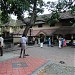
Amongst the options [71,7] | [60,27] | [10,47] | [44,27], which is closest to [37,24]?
[44,27]

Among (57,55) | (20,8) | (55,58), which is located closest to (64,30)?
(20,8)

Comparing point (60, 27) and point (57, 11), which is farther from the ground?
point (57, 11)

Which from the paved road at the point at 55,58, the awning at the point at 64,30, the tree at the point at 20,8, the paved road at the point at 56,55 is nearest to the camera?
the paved road at the point at 55,58

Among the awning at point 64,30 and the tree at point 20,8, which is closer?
the tree at point 20,8

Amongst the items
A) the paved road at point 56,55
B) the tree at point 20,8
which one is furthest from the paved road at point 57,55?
the tree at point 20,8

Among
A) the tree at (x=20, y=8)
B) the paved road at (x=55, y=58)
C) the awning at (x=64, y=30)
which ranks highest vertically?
the tree at (x=20, y=8)

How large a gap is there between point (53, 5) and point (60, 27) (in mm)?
5998

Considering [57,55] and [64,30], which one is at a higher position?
[64,30]

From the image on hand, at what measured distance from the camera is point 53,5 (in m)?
29.5

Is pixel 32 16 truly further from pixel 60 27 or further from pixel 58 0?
pixel 60 27

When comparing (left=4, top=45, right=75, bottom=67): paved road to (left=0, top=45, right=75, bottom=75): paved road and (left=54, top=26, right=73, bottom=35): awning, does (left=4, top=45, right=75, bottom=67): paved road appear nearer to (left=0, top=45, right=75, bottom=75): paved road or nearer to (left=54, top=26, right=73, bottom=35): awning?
(left=0, top=45, right=75, bottom=75): paved road

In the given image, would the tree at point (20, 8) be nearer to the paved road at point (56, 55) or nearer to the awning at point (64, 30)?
the paved road at point (56, 55)

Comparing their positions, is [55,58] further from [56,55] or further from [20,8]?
[20,8]

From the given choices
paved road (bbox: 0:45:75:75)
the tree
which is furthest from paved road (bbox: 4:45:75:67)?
the tree
